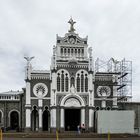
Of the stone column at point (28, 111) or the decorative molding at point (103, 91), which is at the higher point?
the decorative molding at point (103, 91)

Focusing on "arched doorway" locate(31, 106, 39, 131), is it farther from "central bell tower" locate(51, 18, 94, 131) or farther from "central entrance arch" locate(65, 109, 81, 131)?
"central entrance arch" locate(65, 109, 81, 131)

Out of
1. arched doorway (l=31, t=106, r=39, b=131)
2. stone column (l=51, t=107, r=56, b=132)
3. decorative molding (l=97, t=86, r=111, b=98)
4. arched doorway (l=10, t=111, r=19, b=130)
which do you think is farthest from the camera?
arched doorway (l=10, t=111, r=19, b=130)

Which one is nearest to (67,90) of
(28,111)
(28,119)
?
(28,111)

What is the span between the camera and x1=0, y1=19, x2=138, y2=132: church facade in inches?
2490

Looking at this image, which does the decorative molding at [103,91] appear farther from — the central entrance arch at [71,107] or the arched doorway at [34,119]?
the arched doorway at [34,119]

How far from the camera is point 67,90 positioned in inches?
2510

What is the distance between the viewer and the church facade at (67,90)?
63250 millimetres

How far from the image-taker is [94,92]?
215ft

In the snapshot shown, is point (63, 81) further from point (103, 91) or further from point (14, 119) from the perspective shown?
point (14, 119)

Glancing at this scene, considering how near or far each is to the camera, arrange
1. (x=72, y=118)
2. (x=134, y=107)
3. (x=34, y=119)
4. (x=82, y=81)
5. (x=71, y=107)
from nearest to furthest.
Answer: (x=71, y=107), (x=82, y=81), (x=34, y=119), (x=72, y=118), (x=134, y=107)

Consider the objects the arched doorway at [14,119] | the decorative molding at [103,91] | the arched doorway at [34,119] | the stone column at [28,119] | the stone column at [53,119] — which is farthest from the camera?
the arched doorway at [14,119]

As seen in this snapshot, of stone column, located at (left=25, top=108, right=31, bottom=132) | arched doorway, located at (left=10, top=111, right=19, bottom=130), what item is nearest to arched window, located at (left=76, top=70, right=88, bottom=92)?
stone column, located at (left=25, top=108, right=31, bottom=132)

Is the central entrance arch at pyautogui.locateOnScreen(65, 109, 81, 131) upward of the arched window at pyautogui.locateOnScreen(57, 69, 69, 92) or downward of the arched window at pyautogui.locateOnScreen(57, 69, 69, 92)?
downward

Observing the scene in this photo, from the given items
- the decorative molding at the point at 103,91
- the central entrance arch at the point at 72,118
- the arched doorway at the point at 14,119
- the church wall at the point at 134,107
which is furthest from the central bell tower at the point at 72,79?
the arched doorway at the point at 14,119
